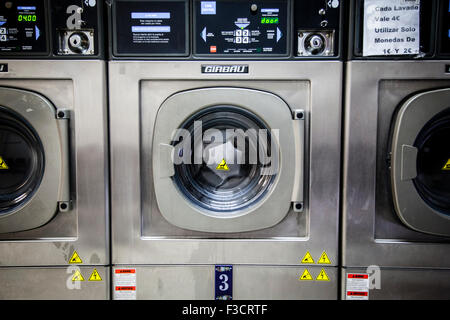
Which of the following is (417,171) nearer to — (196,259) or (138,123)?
(196,259)

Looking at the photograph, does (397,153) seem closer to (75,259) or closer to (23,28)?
(75,259)

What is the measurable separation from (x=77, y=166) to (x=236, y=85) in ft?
2.67

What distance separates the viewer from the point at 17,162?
1587mm

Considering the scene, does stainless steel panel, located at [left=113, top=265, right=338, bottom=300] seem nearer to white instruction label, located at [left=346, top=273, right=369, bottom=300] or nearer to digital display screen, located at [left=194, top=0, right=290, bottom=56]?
white instruction label, located at [left=346, top=273, right=369, bottom=300]

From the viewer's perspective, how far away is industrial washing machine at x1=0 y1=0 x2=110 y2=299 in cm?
150

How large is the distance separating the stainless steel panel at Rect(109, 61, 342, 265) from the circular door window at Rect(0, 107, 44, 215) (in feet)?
1.27

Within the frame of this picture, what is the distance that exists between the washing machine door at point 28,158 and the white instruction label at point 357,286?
139 centimetres

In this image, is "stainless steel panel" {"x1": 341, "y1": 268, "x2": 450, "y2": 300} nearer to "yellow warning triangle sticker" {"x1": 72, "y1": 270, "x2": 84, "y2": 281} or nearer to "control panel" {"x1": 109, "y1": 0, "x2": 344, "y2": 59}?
"control panel" {"x1": 109, "y1": 0, "x2": 344, "y2": 59}

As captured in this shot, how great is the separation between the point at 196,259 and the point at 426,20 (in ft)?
4.93

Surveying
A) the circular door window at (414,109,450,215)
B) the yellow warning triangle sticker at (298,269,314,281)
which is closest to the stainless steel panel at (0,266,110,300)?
the yellow warning triangle sticker at (298,269,314,281)

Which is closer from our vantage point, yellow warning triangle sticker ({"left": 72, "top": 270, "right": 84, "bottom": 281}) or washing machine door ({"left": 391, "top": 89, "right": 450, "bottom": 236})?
washing machine door ({"left": 391, "top": 89, "right": 450, "bottom": 236})

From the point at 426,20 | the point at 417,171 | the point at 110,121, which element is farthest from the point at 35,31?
the point at 417,171

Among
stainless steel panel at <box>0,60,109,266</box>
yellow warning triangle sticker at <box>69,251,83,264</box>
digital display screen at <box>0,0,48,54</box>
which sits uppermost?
digital display screen at <box>0,0,48,54</box>

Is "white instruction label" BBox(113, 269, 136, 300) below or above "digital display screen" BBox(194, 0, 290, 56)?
below
